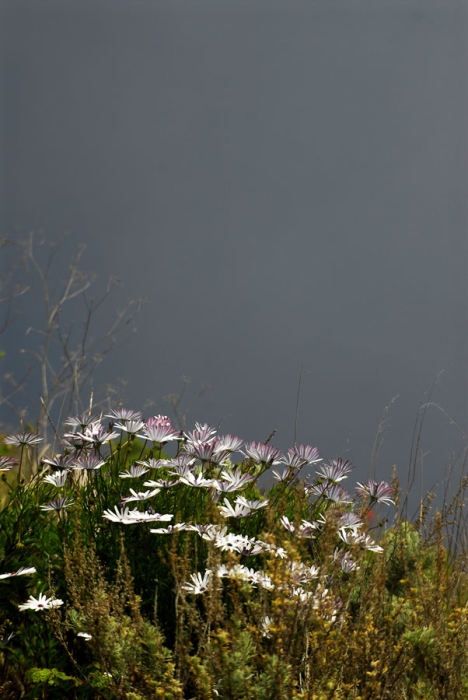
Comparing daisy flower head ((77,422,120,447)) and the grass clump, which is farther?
daisy flower head ((77,422,120,447))

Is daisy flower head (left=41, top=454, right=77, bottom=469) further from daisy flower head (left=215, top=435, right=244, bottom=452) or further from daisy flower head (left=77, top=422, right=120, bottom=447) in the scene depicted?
daisy flower head (left=215, top=435, right=244, bottom=452)

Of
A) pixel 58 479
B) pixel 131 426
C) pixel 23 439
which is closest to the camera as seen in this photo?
pixel 58 479

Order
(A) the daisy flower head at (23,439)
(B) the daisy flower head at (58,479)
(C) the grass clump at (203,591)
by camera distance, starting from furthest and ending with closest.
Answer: (A) the daisy flower head at (23,439) < (B) the daisy flower head at (58,479) < (C) the grass clump at (203,591)

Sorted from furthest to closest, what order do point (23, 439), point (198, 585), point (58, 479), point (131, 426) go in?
point (23, 439) < point (131, 426) < point (58, 479) < point (198, 585)

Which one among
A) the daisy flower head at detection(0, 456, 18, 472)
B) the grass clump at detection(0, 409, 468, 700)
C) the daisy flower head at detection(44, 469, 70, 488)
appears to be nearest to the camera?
the grass clump at detection(0, 409, 468, 700)

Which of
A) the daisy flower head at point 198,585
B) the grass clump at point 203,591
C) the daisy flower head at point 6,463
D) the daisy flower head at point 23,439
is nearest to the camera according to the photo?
the grass clump at point 203,591

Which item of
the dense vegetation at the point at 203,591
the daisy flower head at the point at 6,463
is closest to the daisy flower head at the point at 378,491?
the dense vegetation at the point at 203,591

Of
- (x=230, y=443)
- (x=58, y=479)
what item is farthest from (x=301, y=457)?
(x=58, y=479)

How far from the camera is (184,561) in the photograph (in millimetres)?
1874

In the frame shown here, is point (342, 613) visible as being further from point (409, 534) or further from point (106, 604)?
point (409, 534)

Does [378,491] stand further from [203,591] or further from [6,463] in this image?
[6,463]

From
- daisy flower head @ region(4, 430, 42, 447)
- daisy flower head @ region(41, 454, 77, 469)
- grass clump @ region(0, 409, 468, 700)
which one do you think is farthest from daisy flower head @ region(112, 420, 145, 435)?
daisy flower head @ region(4, 430, 42, 447)

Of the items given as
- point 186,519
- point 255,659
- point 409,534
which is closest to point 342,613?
point 255,659

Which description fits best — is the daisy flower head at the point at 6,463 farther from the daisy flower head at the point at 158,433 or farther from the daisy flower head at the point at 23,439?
the daisy flower head at the point at 158,433
